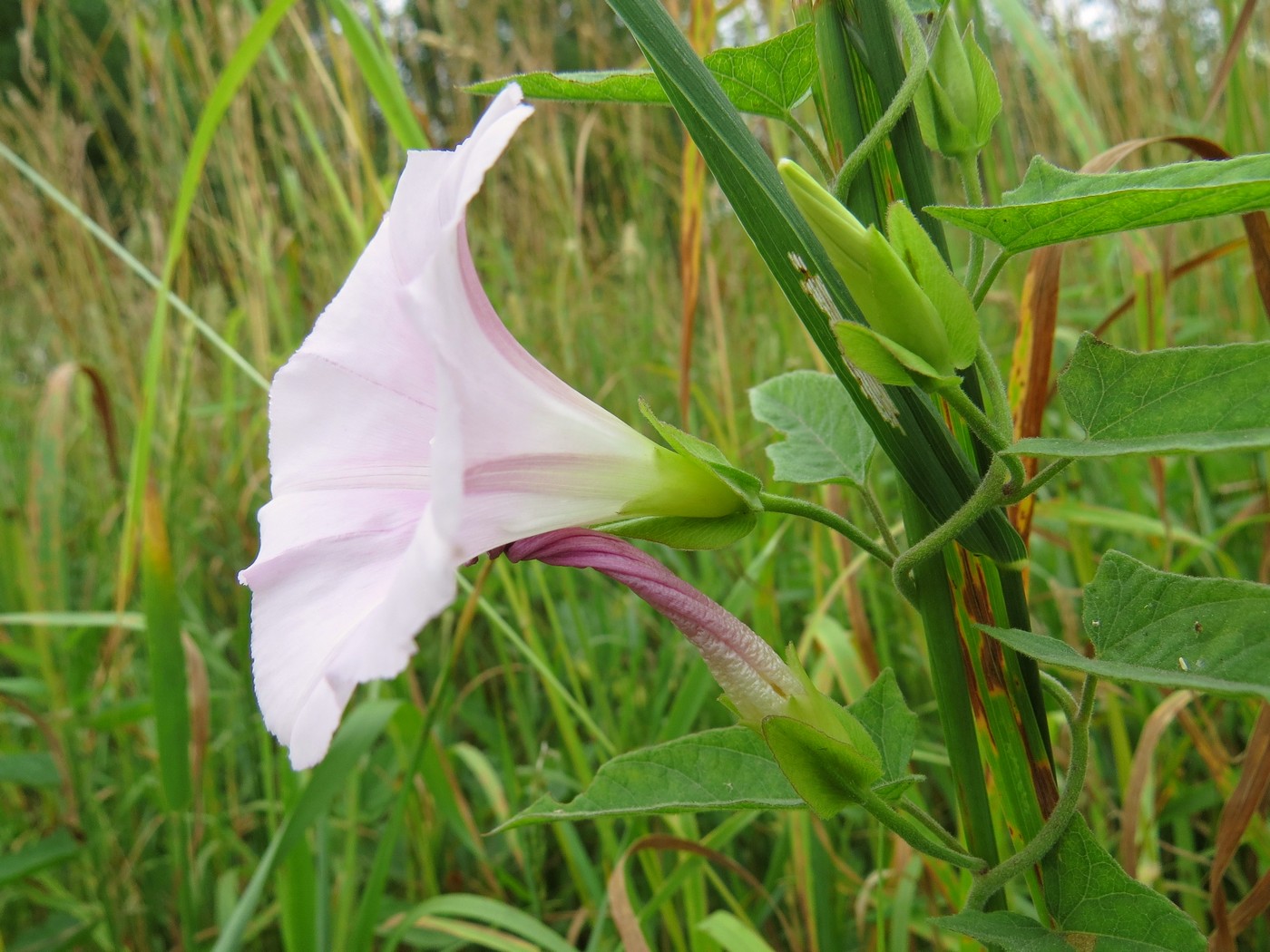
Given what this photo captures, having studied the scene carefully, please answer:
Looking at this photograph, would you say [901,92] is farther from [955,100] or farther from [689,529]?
[689,529]

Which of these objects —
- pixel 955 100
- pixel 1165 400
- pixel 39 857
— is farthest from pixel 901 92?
pixel 39 857

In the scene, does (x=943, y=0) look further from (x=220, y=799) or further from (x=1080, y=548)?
(x=220, y=799)

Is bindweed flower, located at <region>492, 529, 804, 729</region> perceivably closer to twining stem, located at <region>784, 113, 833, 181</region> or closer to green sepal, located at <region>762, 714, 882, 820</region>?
green sepal, located at <region>762, 714, 882, 820</region>

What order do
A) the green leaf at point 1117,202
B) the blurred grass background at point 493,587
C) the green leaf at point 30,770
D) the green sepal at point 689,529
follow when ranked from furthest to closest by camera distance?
the green leaf at point 30,770 < the blurred grass background at point 493,587 < the green sepal at point 689,529 < the green leaf at point 1117,202

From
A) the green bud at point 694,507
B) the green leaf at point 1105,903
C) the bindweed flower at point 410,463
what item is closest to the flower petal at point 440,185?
the bindweed flower at point 410,463

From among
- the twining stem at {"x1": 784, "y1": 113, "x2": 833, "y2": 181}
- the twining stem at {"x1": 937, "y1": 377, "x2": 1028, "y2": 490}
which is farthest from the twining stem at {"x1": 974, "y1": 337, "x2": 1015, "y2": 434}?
the twining stem at {"x1": 784, "y1": 113, "x2": 833, "y2": 181}

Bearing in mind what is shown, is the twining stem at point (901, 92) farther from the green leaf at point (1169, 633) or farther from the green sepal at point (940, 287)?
the green leaf at point (1169, 633)
